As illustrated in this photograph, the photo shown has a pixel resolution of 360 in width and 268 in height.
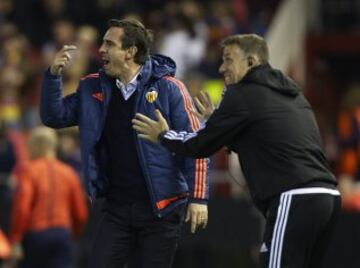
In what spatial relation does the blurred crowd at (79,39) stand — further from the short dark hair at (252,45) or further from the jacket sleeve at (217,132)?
the short dark hair at (252,45)

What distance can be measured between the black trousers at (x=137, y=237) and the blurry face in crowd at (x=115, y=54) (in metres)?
0.93

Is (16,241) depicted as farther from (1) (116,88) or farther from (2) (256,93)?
(2) (256,93)

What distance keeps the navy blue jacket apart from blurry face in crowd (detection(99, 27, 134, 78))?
116 millimetres

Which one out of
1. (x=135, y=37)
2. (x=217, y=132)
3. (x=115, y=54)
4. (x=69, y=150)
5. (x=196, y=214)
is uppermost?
(x=135, y=37)

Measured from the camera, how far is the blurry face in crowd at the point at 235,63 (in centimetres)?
870

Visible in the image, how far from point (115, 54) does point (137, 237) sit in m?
1.26

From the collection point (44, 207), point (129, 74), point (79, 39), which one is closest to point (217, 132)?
point (129, 74)

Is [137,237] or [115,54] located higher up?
[115,54]

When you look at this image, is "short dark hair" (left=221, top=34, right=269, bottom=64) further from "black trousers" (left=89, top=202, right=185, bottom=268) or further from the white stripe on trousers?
"black trousers" (left=89, top=202, right=185, bottom=268)

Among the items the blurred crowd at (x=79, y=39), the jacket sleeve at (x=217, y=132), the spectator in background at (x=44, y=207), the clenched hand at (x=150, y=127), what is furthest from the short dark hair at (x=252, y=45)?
the blurred crowd at (x=79, y=39)

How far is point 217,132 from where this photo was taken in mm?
8609

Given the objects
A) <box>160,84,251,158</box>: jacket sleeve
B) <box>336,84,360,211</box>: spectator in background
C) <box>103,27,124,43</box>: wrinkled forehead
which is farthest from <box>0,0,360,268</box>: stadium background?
<box>160,84,251,158</box>: jacket sleeve

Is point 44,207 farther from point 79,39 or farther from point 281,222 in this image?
point 79,39

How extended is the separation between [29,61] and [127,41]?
1053 cm
